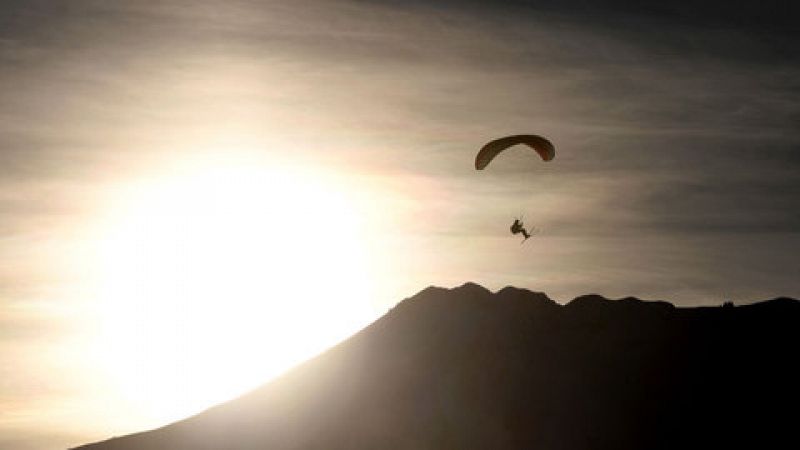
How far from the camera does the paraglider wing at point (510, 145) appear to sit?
79125mm

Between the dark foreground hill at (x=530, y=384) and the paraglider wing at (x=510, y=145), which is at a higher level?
the paraglider wing at (x=510, y=145)

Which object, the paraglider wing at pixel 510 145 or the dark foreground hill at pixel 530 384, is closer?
the paraglider wing at pixel 510 145

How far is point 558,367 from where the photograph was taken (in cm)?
9450

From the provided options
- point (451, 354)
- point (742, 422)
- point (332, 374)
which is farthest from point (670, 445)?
point (332, 374)

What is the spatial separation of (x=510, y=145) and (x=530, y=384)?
19663 mm

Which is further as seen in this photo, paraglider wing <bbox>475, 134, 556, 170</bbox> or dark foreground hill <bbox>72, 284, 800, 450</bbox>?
dark foreground hill <bbox>72, 284, 800, 450</bbox>

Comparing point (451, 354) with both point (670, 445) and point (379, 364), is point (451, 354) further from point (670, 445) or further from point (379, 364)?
point (670, 445)

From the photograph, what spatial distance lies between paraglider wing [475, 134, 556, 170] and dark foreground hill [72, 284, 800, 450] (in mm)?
18271

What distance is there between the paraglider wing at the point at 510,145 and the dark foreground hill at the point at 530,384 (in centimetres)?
1827

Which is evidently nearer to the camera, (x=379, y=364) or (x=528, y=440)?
(x=528, y=440)

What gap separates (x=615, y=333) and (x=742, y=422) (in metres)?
9.13

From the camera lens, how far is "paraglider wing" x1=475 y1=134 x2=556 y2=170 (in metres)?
79.1

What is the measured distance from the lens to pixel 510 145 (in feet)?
261

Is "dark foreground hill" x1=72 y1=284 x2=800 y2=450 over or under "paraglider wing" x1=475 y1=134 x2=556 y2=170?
under
